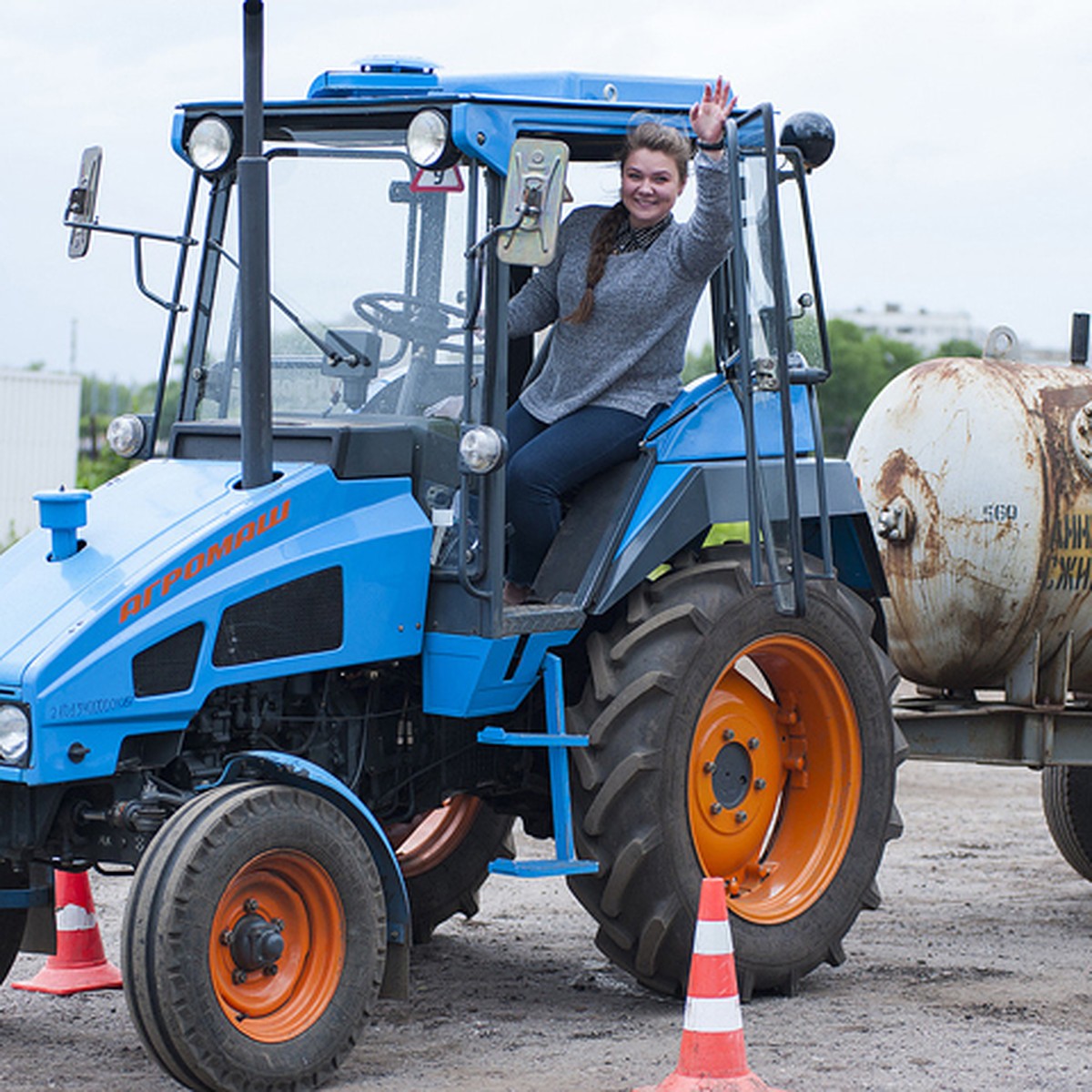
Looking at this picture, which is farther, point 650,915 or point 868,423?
point 868,423

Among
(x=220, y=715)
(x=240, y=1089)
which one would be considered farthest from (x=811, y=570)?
(x=240, y=1089)

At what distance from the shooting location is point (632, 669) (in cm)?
595

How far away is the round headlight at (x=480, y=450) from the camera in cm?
550

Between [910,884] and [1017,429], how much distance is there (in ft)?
7.63

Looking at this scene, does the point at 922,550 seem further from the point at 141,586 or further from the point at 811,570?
the point at 141,586

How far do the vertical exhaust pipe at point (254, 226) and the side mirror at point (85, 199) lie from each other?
3.00ft

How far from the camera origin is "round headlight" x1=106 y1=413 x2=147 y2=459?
622 cm

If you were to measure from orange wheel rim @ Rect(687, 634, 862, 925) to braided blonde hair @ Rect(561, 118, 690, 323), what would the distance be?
125 cm

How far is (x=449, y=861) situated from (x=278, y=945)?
218 cm

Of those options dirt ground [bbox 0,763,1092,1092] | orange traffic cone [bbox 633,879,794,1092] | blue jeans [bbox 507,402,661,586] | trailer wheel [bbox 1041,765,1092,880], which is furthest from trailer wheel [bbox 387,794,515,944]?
trailer wheel [bbox 1041,765,1092,880]

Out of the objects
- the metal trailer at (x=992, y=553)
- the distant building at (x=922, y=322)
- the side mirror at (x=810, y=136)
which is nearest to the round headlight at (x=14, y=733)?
the side mirror at (x=810, y=136)

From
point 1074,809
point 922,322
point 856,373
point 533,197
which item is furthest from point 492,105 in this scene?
point 922,322

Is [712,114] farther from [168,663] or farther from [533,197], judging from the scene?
[168,663]

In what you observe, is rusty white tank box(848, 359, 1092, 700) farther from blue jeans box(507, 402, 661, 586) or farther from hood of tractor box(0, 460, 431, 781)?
hood of tractor box(0, 460, 431, 781)
